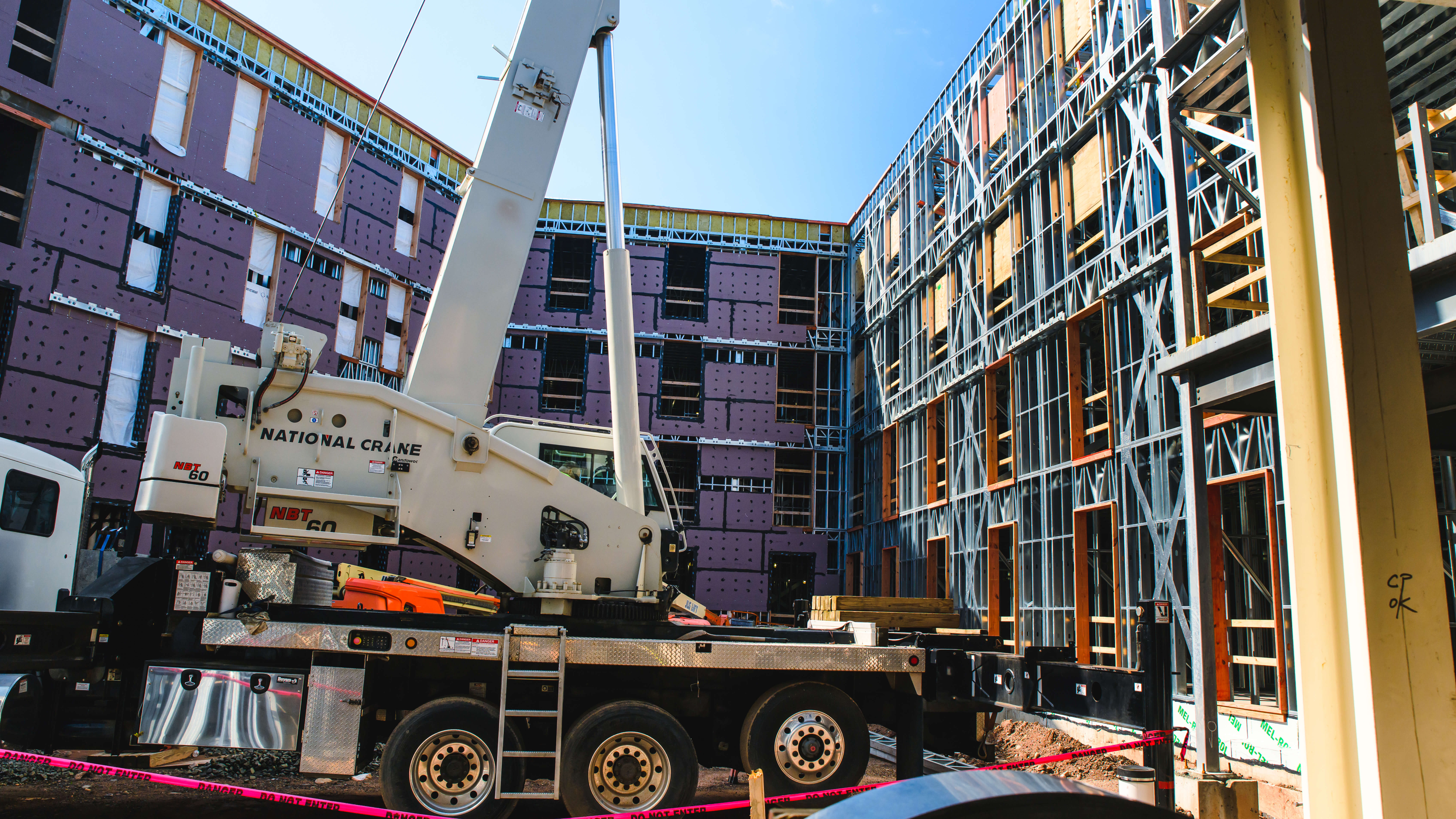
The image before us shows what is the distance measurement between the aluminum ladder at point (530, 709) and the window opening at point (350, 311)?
21.3 metres

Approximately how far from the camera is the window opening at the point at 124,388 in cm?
1989

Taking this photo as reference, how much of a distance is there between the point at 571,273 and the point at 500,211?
86.1 feet

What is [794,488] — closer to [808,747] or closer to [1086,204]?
[1086,204]

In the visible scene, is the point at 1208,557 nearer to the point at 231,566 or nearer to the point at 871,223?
the point at 231,566

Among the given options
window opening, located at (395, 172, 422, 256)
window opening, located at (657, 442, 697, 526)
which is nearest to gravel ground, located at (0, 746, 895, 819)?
window opening, located at (395, 172, 422, 256)

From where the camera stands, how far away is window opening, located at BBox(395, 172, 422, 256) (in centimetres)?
2798

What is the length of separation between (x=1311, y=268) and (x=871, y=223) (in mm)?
28067

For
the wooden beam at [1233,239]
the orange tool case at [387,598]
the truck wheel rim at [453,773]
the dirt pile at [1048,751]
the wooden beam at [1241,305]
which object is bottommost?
the dirt pile at [1048,751]

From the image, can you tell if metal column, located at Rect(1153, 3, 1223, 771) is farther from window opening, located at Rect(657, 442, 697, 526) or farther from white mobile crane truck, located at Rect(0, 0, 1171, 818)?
window opening, located at Rect(657, 442, 697, 526)

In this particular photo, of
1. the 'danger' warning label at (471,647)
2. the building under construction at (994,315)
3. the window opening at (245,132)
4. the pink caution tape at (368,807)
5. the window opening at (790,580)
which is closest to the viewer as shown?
the building under construction at (994,315)

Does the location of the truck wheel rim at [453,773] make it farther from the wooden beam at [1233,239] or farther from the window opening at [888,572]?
the window opening at [888,572]

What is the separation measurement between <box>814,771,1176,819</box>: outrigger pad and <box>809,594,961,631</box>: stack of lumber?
15785 millimetres

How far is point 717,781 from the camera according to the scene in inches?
389

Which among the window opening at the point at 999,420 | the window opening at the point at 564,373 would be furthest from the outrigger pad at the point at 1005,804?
the window opening at the point at 564,373
